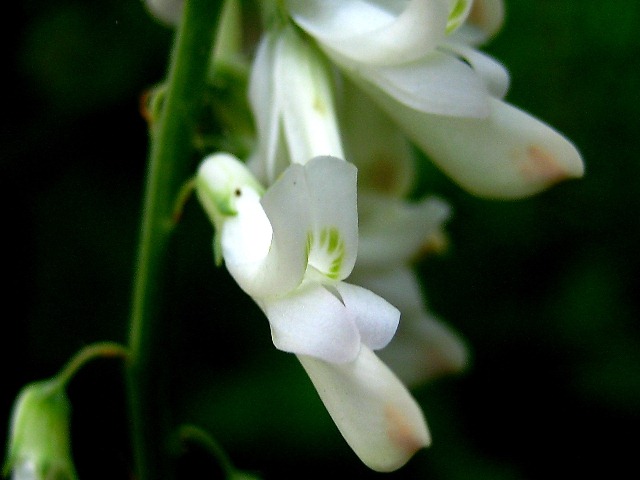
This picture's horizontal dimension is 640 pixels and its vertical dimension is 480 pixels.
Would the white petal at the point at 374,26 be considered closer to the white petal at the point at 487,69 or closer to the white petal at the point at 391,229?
the white petal at the point at 487,69

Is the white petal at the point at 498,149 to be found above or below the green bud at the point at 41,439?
above

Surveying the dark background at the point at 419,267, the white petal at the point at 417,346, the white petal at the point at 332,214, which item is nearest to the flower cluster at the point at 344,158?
the white petal at the point at 332,214

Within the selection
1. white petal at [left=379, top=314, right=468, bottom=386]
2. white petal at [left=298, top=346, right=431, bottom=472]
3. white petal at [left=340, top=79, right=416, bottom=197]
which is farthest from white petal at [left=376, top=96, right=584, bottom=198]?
white petal at [left=379, top=314, right=468, bottom=386]

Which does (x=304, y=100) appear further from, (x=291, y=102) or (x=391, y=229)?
(x=391, y=229)

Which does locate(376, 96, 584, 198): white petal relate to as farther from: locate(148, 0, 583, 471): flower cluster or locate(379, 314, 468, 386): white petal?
locate(379, 314, 468, 386): white petal

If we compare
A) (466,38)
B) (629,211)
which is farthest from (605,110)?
(466,38)

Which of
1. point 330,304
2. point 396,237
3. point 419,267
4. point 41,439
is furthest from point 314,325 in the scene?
point 419,267
